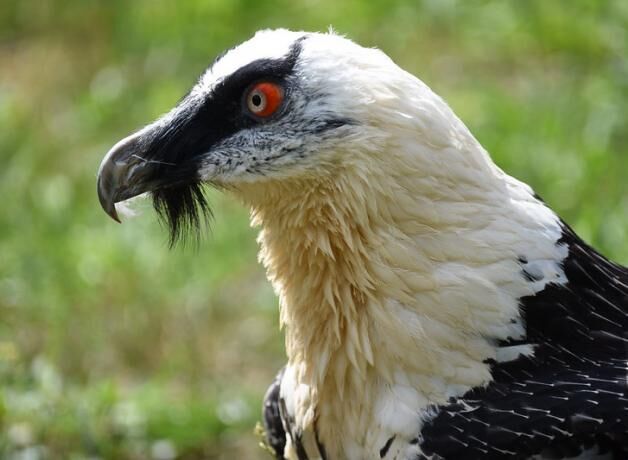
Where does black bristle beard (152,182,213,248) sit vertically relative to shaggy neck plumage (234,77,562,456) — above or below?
above

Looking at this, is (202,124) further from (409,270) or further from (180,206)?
(409,270)

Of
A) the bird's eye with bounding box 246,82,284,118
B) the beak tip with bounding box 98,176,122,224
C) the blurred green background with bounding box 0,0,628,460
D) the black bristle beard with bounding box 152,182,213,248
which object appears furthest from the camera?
the blurred green background with bounding box 0,0,628,460

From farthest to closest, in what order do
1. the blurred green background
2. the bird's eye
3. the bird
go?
1. the blurred green background
2. the bird's eye
3. the bird

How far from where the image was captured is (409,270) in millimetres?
3326


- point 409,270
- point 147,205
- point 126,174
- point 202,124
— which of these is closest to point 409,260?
point 409,270

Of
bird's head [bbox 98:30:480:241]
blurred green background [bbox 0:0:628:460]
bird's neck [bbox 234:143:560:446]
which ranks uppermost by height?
blurred green background [bbox 0:0:628:460]

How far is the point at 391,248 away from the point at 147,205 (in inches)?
43.0

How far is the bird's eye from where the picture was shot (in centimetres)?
343

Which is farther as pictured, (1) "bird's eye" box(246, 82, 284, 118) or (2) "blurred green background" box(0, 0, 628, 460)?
(2) "blurred green background" box(0, 0, 628, 460)

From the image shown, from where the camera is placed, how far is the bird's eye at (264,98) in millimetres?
3428

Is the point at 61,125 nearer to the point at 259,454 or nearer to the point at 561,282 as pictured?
the point at 259,454

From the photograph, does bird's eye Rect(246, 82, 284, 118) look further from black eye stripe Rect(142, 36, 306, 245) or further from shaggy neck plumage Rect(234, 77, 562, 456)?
shaggy neck plumage Rect(234, 77, 562, 456)

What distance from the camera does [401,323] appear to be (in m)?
3.32

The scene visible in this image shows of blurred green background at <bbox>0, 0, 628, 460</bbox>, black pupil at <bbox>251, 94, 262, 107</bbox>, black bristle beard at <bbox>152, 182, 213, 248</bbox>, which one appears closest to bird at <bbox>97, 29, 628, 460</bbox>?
black pupil at <bbox>251, 94, 262, 107</bbox>
